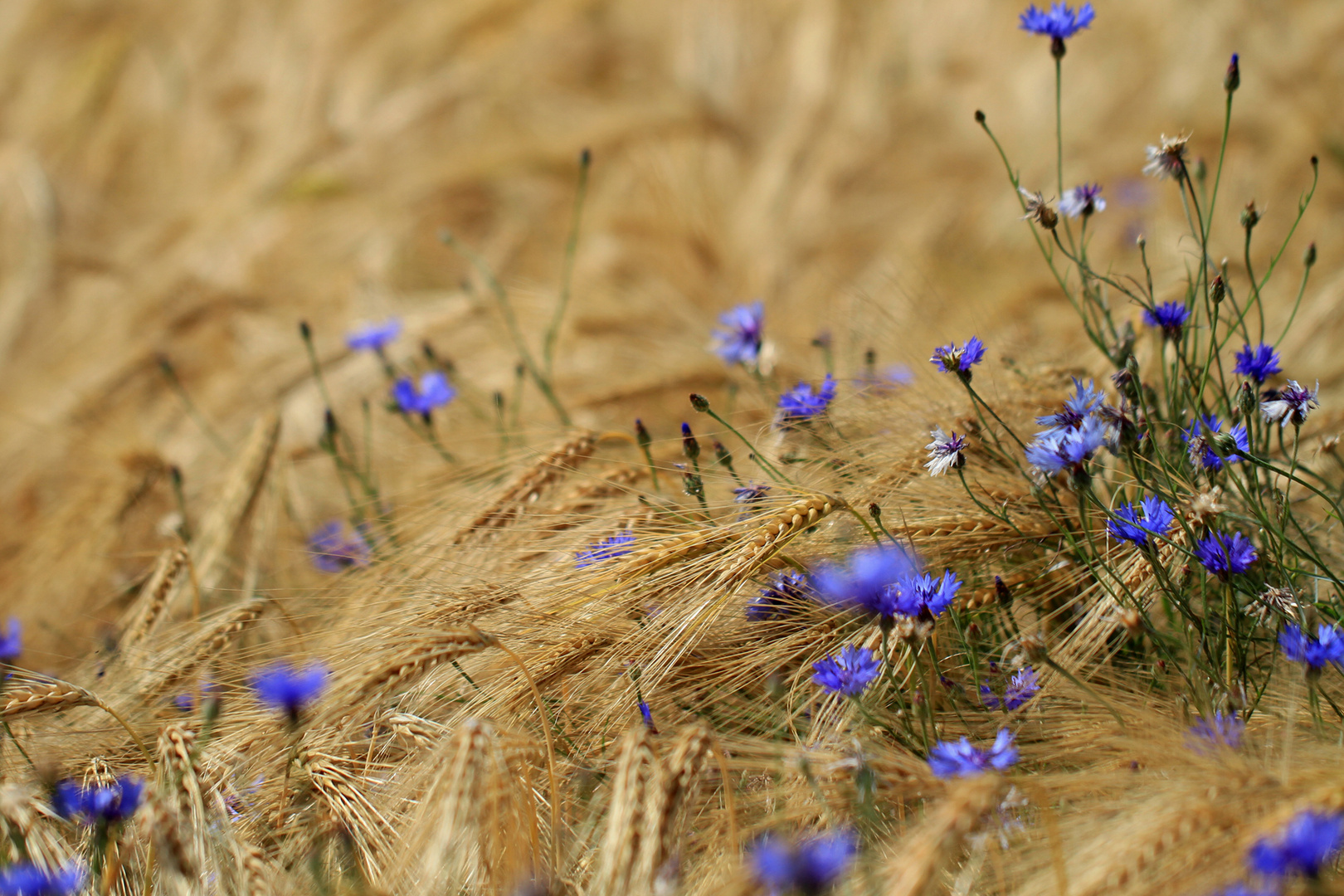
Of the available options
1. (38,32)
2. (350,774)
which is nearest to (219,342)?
(350,774)

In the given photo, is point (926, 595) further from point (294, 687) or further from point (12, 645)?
point (12, 645)

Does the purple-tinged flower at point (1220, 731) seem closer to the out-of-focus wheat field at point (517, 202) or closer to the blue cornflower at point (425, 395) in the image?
the out-of-focus wheat field at point (517, 202)

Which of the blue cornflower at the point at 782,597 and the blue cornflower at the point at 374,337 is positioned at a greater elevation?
the blue cornflower at the point at 374,337

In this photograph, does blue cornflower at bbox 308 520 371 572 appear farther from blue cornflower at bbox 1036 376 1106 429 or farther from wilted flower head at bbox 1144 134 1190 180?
wilted flower head at bbox 1144 134 1190 180

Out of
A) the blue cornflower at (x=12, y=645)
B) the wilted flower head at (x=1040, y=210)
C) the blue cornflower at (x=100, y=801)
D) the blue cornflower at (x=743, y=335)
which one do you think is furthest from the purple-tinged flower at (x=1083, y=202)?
the blue cornflower at (x=12, y=645)

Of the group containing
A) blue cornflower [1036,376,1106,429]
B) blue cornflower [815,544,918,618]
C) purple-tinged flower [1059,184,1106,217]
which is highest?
purple-tinged flower [1059,184,1106,217]

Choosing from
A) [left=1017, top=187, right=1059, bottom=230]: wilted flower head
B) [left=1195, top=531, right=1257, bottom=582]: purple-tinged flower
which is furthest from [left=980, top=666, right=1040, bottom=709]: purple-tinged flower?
[left=1017, top=187, right=1059, bottom=230]: wilted flower head
